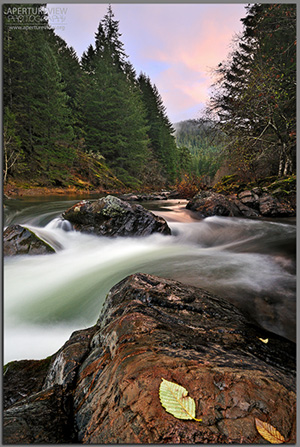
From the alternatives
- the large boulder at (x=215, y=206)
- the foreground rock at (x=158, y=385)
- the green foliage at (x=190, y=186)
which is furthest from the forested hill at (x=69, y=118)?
the foreground rock at (x=158, y=385)

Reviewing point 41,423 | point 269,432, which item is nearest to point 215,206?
point 269,432

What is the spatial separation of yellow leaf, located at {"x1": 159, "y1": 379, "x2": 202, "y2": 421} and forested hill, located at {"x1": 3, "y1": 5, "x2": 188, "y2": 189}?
1097 centimetres

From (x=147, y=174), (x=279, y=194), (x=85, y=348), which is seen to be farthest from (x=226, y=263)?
(x=147, y=174)

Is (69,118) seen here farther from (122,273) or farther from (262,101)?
(122,273)

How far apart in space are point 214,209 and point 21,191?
Answer: 39.0 feet

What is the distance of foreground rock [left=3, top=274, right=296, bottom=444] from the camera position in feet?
2.52

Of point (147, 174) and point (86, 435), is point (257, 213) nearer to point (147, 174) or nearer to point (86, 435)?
point (86, 435)

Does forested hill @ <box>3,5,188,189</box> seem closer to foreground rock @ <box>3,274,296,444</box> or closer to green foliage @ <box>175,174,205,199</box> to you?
green foliage @ <box>175,174,205,199</box>

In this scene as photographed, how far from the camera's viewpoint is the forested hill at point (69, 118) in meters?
13.8

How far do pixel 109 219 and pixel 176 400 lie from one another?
5082 mm

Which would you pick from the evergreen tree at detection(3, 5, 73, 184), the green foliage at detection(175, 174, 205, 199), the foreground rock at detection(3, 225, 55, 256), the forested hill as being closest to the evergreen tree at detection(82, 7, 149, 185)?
the forested hill

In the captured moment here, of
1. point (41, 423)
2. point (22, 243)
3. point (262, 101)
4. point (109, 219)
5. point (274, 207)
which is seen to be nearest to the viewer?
point (41, 423)

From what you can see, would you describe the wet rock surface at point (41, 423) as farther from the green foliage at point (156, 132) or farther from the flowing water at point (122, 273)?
the green foliage at point (156, 132)

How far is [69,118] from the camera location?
1992cm
